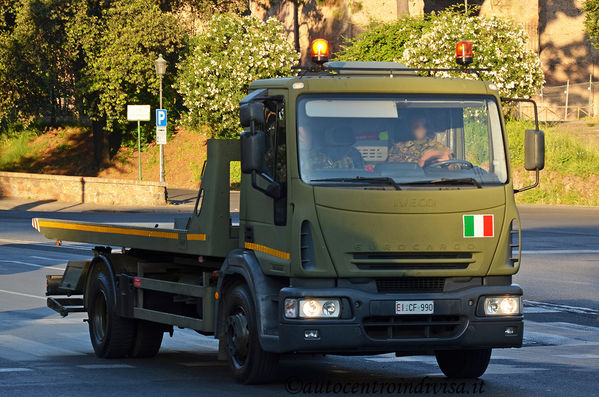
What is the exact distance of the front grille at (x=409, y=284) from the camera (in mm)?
8773

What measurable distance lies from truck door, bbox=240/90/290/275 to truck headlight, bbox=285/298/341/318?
304mm

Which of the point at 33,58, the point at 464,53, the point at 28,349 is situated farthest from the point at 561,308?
the point at 33,58

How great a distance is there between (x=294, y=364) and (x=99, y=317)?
2135 millimetres

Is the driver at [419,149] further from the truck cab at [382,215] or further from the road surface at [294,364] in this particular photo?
the road surface at [294,364]

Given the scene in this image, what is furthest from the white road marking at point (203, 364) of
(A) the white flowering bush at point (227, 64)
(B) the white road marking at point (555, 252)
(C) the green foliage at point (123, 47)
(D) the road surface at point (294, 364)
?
(C) the green foliage at point (123, 47)

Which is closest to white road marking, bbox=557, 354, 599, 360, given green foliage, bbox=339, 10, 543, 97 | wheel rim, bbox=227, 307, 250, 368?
wheel rim, bbox=227, 307, 250, 368

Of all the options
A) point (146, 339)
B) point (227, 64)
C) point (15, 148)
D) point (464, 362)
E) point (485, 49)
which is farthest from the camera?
point (15, 148)

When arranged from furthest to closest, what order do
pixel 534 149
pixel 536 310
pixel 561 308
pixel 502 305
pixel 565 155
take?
pixel 565 155 < pixel 561 308 < pixel 536 310 < pixel 534 149 < pixel 502 305

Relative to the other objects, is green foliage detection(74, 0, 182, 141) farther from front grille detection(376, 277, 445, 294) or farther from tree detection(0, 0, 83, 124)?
front grille detection(376, 277, 445, 294)

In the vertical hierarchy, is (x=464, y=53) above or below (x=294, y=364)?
above

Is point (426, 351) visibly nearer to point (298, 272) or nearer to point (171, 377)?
point (298, 272)

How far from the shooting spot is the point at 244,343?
9.22m

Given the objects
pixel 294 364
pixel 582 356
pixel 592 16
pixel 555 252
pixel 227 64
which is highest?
pixel 592 16

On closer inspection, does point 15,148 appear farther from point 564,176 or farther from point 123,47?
point 564,176
